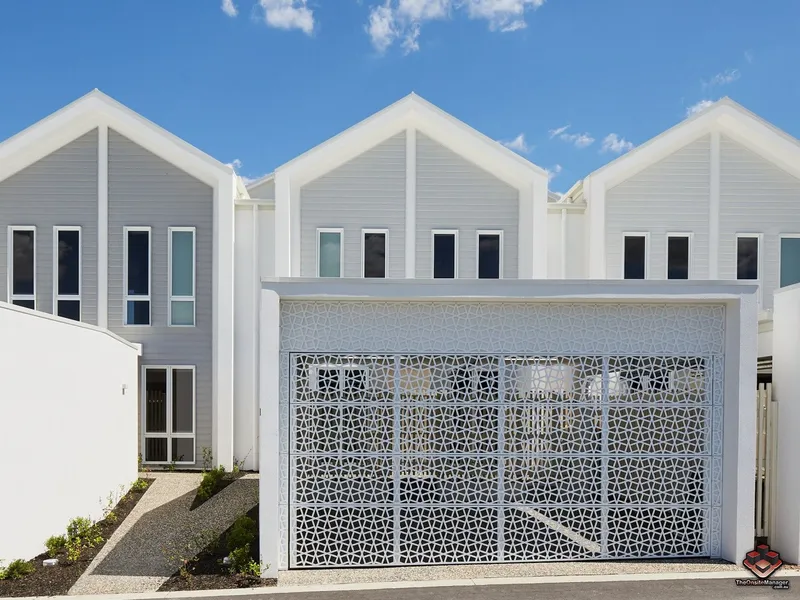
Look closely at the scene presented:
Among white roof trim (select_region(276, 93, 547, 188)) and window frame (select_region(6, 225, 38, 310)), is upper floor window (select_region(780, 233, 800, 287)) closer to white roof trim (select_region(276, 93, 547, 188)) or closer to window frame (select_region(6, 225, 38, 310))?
white roof trim (select_region(276, 93, 547, 188))

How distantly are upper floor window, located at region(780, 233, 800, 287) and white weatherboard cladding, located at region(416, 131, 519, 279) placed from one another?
19.6ft

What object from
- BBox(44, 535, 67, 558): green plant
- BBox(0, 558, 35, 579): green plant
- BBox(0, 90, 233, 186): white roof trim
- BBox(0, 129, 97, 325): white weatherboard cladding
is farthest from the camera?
BBox(0, 129, 97, 325): white weatherboard cladding

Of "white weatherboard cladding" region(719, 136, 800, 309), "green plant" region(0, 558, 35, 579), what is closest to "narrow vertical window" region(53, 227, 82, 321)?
"green plant" region(0, 558, 35, 579)

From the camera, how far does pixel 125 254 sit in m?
11.9

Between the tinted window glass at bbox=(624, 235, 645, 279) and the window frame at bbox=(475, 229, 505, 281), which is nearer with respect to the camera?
the window frame at bbox=(475, 229, 505, 281)

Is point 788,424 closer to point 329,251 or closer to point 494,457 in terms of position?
point 494,457

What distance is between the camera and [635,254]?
12547mm

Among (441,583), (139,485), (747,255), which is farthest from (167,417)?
(747,255)

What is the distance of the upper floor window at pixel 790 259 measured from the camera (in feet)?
40.7

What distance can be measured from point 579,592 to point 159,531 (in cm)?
594

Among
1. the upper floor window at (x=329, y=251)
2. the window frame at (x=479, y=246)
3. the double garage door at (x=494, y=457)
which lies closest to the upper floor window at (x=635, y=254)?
the window frame at (x=479, y=246)

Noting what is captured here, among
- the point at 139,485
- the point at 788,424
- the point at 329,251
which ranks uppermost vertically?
the point at 329,251

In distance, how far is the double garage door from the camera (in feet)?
22.6

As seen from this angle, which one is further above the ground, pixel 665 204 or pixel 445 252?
pixel 665 204
